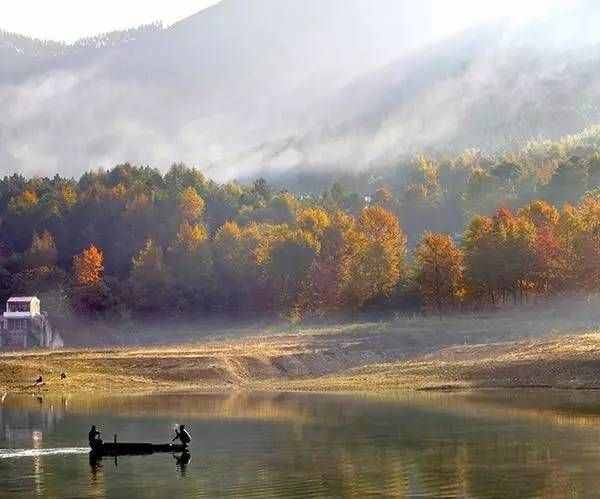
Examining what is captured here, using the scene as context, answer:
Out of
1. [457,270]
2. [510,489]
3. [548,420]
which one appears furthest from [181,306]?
[510,489]

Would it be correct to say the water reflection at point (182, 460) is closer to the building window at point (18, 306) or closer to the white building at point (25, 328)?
the white building at point (25, 328)

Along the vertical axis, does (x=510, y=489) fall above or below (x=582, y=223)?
below

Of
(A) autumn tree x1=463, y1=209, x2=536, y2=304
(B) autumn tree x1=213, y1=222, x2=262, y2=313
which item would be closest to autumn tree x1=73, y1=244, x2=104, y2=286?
(B) autumn tree x1=213, y1=222, x2=262, y2=313

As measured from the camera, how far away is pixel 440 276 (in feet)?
515

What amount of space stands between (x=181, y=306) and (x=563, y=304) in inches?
2251

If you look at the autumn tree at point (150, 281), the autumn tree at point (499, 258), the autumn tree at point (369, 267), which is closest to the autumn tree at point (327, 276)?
the autumn tree at point (369, 267)

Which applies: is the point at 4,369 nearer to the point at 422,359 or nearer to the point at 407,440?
the point at 422,359

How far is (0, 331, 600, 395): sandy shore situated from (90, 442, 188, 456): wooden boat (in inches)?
1550

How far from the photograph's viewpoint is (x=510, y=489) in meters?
51.5

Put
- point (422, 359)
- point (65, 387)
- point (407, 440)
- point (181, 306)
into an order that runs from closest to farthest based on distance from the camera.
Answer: point (407, 440), point (65, 387), point (422, 359), point (181, 306)

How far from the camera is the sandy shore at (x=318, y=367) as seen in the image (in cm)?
10312

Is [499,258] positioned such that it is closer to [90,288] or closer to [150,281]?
[150,281]

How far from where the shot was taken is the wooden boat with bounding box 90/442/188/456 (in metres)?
64.6

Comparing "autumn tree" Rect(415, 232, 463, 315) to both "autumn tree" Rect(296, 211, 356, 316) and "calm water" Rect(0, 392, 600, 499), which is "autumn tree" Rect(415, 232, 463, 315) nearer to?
"autumn tree" Rect(296, 211, 356, 316)
